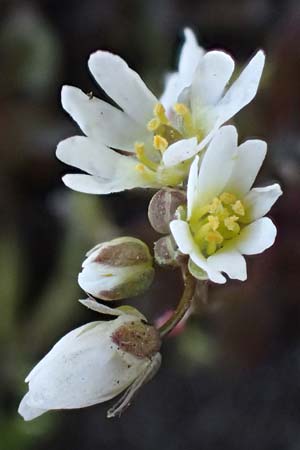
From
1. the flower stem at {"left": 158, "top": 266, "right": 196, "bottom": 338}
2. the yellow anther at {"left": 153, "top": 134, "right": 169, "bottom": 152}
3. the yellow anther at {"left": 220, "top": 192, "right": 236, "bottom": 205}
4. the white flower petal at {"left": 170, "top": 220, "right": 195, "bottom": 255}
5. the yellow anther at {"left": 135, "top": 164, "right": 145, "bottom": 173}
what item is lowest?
the flower stem at {"left": 158, "top": 266, "right": 196, "bottom": 338}

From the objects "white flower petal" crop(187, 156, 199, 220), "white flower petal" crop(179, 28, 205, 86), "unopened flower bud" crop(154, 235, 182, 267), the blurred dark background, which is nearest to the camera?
"white flower petal" crop(187, 156, 199, 220)

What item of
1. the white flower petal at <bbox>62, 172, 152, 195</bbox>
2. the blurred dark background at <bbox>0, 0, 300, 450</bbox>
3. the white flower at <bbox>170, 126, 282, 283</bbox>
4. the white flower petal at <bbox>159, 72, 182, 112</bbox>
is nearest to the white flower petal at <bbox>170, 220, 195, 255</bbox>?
the white flower at <bbox>170, 126, 282, 283</bbox>

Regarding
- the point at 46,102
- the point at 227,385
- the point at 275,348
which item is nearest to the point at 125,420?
the point at 227,385

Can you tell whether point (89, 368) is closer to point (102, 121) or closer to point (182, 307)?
point (182, 307)

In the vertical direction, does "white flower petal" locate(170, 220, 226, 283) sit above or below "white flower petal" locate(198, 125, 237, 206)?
below

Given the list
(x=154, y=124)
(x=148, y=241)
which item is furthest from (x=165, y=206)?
(x=148, y=241)

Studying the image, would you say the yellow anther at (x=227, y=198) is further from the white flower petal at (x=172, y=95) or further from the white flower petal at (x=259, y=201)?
the white flower petal at (x=172, y=95)

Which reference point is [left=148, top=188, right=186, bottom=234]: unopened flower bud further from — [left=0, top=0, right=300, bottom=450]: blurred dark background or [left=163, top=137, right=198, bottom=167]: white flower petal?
[left=0, top=0, right=300, bottom=450]: blurred dark background

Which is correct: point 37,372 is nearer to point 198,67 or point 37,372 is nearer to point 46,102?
point 198,67
